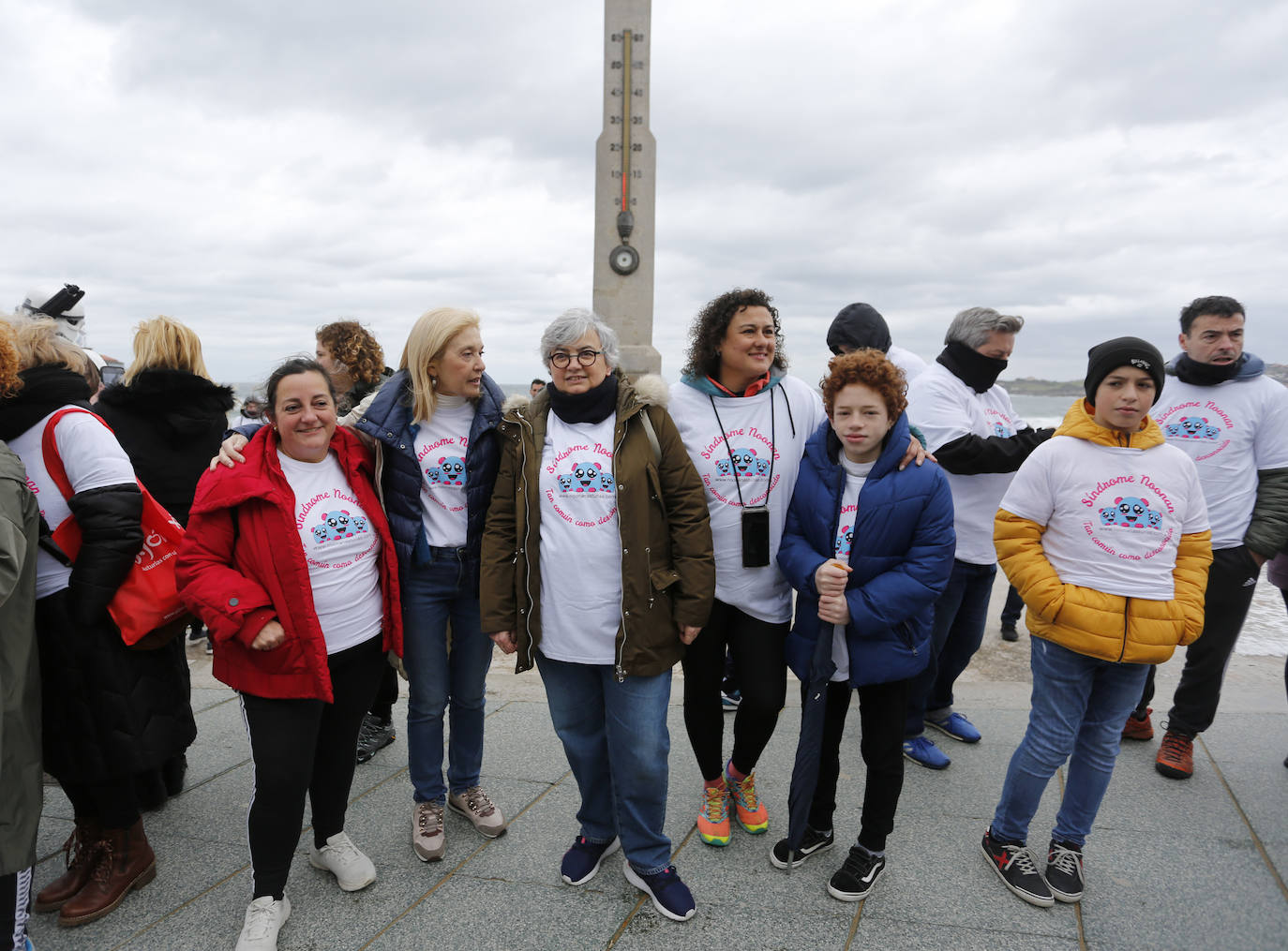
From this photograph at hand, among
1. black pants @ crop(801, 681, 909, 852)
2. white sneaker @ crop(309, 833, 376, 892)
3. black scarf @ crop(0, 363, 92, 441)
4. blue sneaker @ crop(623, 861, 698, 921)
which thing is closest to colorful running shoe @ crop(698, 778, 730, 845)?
blue sneaker @ crop(623, 861, 698, 921)

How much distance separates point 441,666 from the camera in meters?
2.77

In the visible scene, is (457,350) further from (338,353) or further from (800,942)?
(800,942)

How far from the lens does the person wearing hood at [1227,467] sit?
10.5ft

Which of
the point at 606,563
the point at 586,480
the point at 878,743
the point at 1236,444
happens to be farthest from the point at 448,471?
the point at 1236,444

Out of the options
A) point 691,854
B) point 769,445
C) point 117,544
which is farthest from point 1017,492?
point 117,544

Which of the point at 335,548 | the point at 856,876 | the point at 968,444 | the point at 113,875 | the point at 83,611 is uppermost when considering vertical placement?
the point at 968,444

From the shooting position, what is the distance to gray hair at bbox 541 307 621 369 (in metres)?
2.35

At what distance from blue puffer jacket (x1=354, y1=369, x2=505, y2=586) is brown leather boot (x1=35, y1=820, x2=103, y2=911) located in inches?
56.2

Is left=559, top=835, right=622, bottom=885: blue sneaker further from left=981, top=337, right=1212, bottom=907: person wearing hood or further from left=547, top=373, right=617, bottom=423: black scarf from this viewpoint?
left=547, top=373, right=617, bottom=423: black scarf

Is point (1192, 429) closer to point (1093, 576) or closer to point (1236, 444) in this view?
point (1236, 444)

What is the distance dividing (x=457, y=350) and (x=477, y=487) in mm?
495

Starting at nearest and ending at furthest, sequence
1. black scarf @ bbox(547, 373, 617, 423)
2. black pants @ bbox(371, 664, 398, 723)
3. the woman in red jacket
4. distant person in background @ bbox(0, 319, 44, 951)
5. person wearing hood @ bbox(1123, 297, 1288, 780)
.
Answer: distant person in background @ bbox(0, 319, 44, 951)
the woman in red jacket
black scarf @ bbox(547, 373, 617, 423)
person wearing hood @ bbox(1123, 297, 1288, 780)
black pants @ bbox(371, 664, 398, 723)

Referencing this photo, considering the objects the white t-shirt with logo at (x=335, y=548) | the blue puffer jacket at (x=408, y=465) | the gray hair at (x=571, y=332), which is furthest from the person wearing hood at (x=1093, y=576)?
the white t-shirt with logo at (x=335, y=548)

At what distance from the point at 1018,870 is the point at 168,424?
Answer: 3.70 meters
